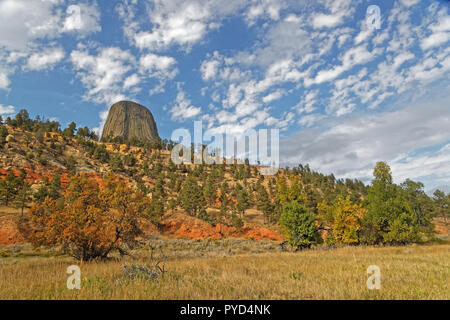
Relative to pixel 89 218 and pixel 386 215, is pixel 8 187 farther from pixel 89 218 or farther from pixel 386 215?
pixel 386 215

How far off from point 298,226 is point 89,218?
68.4 ft

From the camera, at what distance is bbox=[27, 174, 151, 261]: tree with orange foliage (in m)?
15.3

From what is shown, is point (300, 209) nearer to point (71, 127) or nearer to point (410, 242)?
point (410, 242)

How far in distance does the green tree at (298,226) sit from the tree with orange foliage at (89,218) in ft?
53.4

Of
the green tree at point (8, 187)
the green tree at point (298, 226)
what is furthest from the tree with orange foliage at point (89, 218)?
the green tree at point (8, 187)

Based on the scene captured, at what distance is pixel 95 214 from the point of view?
627 inches

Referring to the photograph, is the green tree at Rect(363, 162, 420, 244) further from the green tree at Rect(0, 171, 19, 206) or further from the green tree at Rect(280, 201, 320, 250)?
the green tree at Rect(0, 171, 19, 206)

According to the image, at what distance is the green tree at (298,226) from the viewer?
1032 inches

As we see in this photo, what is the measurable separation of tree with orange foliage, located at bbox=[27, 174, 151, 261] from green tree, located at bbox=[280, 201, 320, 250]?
641 inches

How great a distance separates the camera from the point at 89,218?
15.9 metres

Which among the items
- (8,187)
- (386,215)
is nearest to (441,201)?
(386,215)

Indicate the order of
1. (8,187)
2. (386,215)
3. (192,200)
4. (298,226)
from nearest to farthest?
(298,226), (386,215), (8,187), (192,200)

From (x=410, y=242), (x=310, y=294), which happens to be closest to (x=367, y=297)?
(x=310, y=294)

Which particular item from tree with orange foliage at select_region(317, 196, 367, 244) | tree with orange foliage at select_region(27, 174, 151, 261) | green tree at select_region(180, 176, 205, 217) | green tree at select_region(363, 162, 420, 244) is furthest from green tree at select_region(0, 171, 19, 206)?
green tree at select_region(363, 162, 420, 244)
